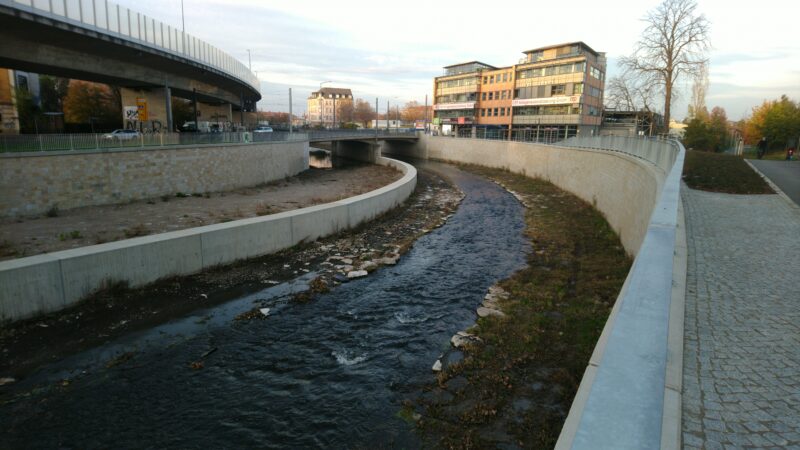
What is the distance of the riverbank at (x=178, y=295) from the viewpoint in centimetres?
923

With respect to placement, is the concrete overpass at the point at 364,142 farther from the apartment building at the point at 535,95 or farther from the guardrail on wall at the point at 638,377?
the guardrail on wall at the point at 638,377

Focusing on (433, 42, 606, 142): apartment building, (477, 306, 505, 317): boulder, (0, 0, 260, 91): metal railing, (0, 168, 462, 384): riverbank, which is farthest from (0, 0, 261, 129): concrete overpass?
(433, 42, 606, 142): apartment building

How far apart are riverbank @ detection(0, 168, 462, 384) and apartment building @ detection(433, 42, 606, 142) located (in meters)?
45.0

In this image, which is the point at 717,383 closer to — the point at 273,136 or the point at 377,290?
the point at 377,290

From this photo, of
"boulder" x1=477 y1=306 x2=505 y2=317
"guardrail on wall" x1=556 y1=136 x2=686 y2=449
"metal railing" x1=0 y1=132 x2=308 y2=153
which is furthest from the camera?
"metal railing" x1=0 y1=132 x2=308 y2=153

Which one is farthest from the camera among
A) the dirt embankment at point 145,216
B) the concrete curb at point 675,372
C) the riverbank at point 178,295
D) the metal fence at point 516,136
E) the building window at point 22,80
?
the metal fence at point 516,136

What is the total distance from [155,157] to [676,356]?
24.4 metres

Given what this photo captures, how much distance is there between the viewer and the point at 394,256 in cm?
1578

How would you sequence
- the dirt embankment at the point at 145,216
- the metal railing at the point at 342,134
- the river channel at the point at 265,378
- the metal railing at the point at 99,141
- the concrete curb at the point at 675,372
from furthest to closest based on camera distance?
1. the metal railing at the point at 342,134
2. the metal railing at the point at 99,141
3. the dirt embankment at the point at 145,216
4. the river channel at the point at 265,378
5. the concrete curb at the point at 675,372

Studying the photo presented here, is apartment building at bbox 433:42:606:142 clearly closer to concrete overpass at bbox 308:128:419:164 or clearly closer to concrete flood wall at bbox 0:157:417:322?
concrete overpass at bbox 308:128:419:164

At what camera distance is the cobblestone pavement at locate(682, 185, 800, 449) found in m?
4.02

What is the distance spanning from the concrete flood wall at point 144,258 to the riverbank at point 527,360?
25.0ft

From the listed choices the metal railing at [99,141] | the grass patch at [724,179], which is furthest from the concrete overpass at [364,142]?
the grass patch at [724,179]

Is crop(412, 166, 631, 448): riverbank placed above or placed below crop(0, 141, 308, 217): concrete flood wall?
below
